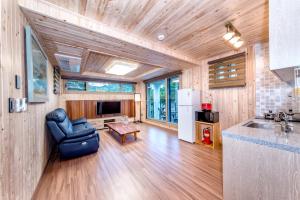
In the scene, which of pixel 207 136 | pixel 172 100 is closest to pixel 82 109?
pixel 172 100

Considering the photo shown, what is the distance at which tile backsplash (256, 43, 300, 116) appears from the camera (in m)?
2.32

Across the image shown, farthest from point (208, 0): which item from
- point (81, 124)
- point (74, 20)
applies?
point (81, 124)

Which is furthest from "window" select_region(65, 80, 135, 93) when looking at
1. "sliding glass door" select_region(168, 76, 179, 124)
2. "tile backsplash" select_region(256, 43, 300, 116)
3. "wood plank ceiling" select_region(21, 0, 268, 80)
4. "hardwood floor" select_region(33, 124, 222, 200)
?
"tile backsplash" select_region(256, 43, 300, 116)

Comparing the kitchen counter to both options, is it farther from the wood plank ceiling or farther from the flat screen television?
the flat screen television

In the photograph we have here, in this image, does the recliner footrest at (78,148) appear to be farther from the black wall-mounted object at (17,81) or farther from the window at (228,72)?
the window at (228,72)

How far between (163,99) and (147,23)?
4.10 m

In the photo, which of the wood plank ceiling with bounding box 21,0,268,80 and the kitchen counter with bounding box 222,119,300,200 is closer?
the kitchen counter with bounding box 222,119,300,200

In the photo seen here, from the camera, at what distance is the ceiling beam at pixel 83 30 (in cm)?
150

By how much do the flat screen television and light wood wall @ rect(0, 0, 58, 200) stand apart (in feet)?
13.0

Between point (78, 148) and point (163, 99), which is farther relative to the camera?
point (163, 99)

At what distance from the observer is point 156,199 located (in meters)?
1.58

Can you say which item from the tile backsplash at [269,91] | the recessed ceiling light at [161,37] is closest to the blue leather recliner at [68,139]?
the recessed ceiling light at [161,37]

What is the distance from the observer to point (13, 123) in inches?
46.1

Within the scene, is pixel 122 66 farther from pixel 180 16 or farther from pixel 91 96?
pixel 180 16
